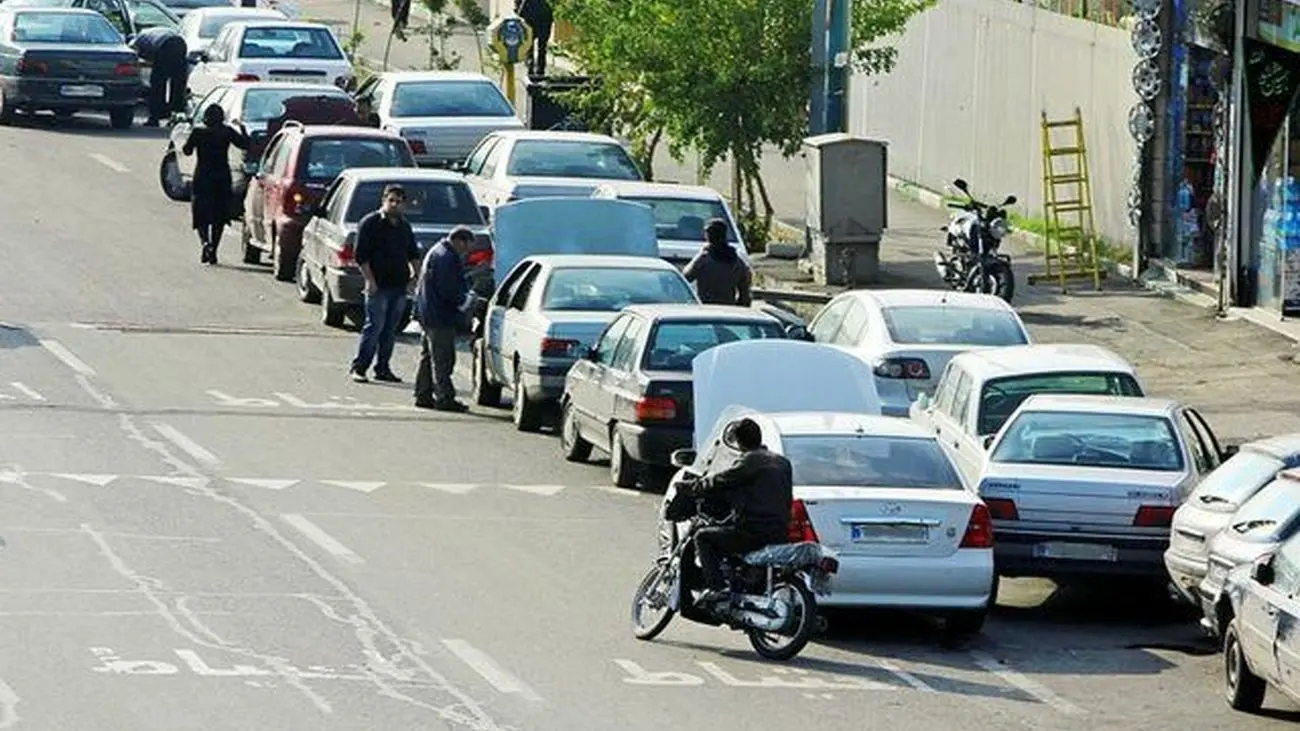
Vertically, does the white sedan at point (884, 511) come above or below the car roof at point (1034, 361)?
below

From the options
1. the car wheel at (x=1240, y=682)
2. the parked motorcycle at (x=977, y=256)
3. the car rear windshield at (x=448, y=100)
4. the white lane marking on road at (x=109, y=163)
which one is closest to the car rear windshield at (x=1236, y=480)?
the car wheel at (x=1240, y=682)

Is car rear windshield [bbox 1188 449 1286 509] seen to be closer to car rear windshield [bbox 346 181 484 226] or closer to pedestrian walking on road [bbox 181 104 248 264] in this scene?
car rear windshield [bbox 346 181 484 226]

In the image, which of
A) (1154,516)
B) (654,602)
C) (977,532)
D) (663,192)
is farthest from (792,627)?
(663,192)

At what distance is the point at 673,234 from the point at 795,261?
506cm

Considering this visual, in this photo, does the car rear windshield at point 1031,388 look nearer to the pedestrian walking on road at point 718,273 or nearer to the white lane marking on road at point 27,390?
the pedestrian walking on road at point 718,273

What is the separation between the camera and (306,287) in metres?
35.8

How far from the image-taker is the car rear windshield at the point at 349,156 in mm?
Answer: 36500

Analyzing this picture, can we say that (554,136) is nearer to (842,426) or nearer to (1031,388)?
(1031,388)

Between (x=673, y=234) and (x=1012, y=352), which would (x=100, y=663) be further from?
(x=673, y=234)

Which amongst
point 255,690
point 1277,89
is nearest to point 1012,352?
point 255,690

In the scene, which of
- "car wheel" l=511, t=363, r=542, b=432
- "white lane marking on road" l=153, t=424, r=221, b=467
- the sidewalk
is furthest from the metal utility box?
"white lane marking on road" l=153, t=424, r=221, b=467

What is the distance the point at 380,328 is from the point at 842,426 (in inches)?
433

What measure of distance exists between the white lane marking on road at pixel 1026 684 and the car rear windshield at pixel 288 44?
3117 centimetres

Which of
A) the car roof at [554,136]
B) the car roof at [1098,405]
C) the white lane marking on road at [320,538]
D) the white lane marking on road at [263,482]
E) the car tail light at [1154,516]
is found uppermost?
the car roof at [554,136]
